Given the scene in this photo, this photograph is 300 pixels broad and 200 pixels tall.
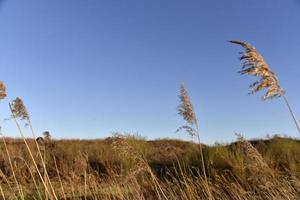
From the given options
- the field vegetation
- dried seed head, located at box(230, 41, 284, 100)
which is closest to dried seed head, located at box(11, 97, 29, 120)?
the field vegetation

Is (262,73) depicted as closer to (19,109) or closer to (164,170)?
(19,109)

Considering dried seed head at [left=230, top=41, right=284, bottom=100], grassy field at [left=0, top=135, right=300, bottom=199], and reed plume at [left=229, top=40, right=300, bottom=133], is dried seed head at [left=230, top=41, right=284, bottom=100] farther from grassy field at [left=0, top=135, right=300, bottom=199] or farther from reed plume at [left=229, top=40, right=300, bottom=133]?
grassy field at [left=0, top=135, right=300, bottom=199]

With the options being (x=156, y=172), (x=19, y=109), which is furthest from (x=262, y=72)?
(x=156, y=172)

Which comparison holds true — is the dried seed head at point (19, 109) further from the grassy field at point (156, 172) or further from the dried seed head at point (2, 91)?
the grassy field at point (156, 172)

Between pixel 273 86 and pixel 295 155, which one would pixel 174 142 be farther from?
pixel 273 86

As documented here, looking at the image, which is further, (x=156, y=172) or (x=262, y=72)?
(x=156, y=172)

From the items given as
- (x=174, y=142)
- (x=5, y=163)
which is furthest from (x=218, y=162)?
(x=174, y=142)

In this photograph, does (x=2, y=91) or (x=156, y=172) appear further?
(x=156, y=172)

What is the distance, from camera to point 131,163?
12719mm

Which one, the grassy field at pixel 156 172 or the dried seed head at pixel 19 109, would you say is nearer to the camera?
the dried seed head at pixel 19 109

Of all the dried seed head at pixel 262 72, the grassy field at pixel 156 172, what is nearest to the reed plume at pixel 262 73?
the dried seed head at pixel 262 72

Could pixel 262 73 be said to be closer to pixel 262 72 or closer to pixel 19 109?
pixel 262 72

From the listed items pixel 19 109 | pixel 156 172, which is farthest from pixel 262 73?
pixel 156 172

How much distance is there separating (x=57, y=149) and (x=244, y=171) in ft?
27.3
